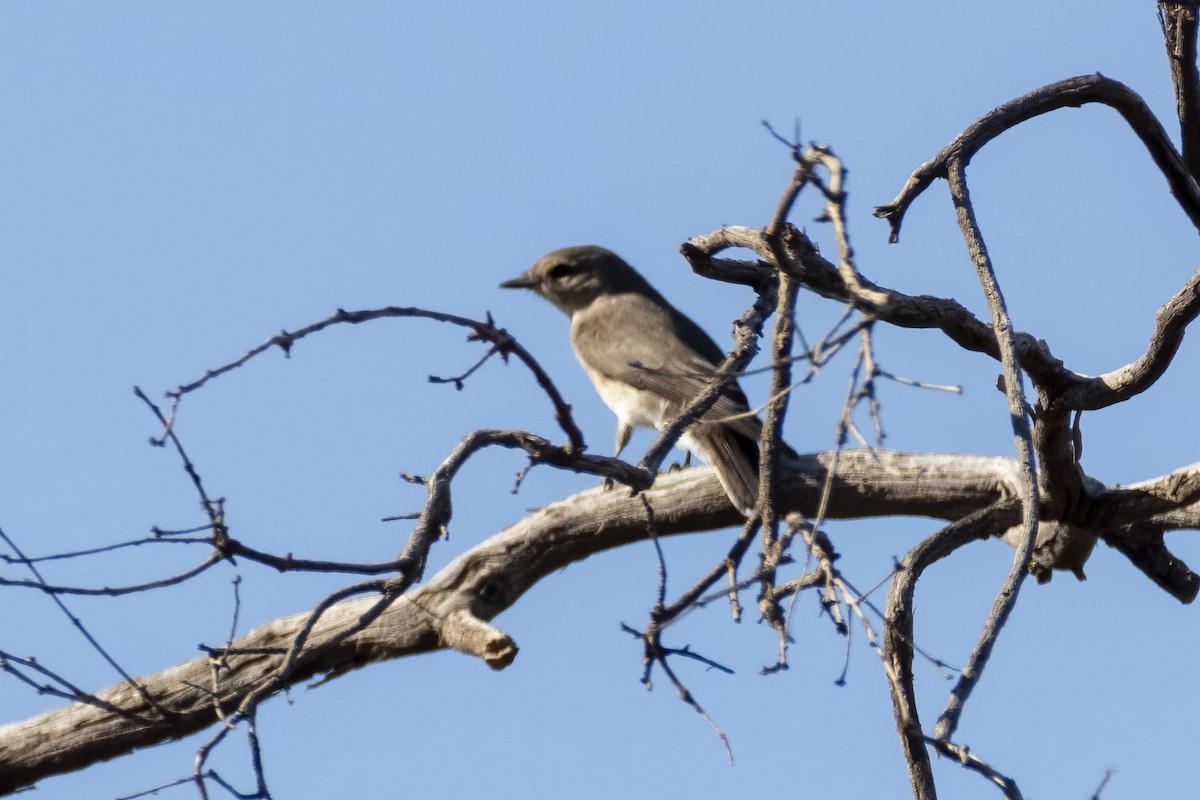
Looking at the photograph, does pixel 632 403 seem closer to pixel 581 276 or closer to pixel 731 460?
pixel 581 276

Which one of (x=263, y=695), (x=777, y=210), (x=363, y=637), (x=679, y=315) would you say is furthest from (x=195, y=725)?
(x=679, y=315)

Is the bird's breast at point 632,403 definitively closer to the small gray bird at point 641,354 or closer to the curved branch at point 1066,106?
the small gray bird at point 641,354

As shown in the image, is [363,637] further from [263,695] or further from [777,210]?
[777,210]

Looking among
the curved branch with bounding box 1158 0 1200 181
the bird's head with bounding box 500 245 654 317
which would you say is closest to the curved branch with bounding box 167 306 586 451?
the curved branch with bounding box 1158 0 1200 181

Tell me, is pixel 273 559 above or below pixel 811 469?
below

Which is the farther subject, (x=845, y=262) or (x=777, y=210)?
(x=777, y=210)

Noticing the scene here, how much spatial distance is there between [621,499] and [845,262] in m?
2.70

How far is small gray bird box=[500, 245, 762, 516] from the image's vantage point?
679cm

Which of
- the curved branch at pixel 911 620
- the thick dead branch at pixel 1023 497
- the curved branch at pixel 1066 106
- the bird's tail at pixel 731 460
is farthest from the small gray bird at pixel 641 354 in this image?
the thick dead branch at pixel 1023 497

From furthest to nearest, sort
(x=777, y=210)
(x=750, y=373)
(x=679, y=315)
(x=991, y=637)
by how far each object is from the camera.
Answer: (x=679, y=315) → (x=777, y=210) → (x=991, y=637) → (x=750, y=373)

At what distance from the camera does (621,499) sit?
6.38 meters

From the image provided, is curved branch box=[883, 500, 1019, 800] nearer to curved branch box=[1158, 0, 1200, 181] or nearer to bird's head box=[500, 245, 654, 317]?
curved branch box=[1158, 0, 1200, 181]

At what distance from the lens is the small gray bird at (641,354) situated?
6.79m

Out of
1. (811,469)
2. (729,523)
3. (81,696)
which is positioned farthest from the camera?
(729,523)
